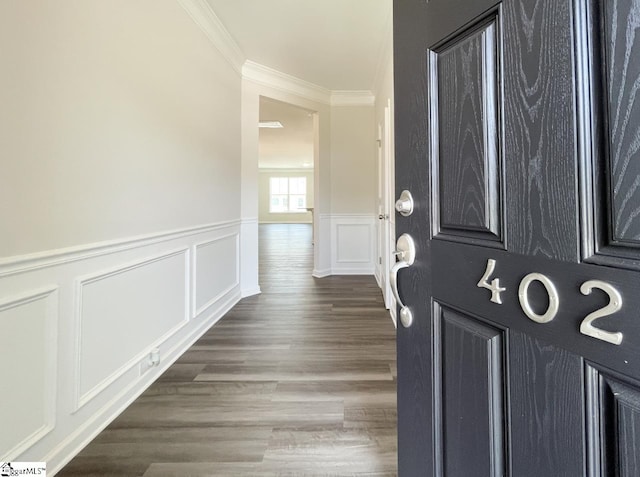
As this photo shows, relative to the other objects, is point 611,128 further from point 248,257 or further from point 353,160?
point 353,160

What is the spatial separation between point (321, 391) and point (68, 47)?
198 cm

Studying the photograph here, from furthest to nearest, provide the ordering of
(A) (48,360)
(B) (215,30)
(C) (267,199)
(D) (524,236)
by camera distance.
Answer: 1. (C) (267,199)
2. (B) (215,30)
3. (A) (48,360)
4. (D) (524,236)

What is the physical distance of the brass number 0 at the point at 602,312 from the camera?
365mm

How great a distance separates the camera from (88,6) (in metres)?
1.39

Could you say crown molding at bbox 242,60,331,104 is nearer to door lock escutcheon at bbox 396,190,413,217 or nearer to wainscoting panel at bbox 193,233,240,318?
wainscoting panel at bbox 193,233,240,318

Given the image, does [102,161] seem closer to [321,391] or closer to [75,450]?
[75,450]

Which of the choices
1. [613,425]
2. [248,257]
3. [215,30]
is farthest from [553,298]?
[248,257]

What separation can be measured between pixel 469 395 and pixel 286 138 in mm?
7686

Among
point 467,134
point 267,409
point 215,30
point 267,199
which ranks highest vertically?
point 267,199

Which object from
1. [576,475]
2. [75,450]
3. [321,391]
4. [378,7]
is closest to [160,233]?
[75,450]

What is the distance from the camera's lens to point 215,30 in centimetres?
268

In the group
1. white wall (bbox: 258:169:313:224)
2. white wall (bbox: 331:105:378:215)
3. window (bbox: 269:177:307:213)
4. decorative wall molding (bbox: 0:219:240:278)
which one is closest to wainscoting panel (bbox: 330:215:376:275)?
white wall (bbox: 331:105:378:215)

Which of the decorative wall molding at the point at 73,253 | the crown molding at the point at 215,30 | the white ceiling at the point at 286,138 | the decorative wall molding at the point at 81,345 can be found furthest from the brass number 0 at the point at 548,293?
the white ceiling at the point at 286,138

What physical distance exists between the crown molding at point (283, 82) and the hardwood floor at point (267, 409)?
2.71 m
